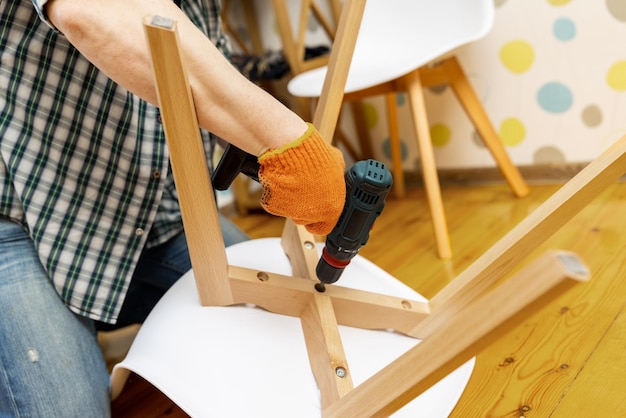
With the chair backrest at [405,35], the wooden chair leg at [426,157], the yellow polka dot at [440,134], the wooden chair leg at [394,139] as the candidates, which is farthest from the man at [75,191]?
the yellow polka dot at [440,134]

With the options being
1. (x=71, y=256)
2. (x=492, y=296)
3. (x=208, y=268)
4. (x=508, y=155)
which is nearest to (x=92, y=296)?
(x=71, y=256)

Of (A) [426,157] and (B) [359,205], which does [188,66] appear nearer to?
(B) [359,205]

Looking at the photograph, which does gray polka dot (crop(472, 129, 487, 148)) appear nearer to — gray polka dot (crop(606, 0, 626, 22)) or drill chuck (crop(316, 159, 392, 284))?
gray polka dot (crop(606, 0, 626, 22))

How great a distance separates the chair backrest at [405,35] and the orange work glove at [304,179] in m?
0.63

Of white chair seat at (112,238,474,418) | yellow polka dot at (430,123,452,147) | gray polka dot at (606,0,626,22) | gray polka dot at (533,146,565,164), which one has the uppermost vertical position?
gray polka dot at (606,0,626,22)

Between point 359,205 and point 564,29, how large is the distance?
112 centimetres

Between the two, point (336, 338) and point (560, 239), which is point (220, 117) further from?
point (560, 239)

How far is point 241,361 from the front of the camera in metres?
0.69

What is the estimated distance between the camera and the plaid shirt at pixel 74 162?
76cm

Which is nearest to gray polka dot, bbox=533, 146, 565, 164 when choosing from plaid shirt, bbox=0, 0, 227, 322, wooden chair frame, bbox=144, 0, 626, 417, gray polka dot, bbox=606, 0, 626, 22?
gray polka dot, bbox=606, 0, 626, 22

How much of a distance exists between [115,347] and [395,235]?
0.72 m

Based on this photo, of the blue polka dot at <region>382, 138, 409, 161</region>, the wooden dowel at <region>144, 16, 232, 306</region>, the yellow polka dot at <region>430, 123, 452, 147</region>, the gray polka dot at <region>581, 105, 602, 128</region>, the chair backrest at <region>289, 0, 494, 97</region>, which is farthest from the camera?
the blue polka dot at <region>382, 138, 409, 161</region>

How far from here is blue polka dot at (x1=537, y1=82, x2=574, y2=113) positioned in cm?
158

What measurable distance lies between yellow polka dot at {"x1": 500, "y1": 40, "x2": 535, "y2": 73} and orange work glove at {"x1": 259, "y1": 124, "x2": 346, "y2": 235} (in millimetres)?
1127
